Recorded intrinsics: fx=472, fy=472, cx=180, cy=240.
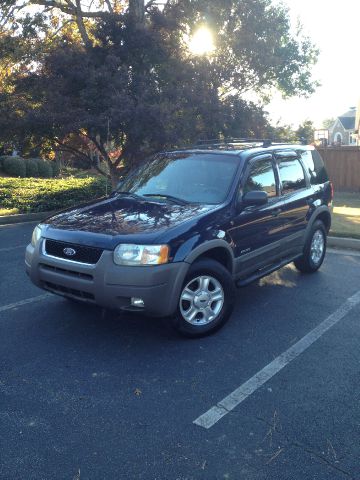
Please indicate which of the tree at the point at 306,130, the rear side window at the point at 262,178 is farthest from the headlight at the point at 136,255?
the tree at the point at 306,130

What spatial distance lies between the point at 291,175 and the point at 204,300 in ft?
8.11

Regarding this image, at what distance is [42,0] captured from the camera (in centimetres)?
1633

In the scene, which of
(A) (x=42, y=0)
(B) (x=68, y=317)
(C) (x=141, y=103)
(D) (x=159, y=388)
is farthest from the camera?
(A) (x=42, y=0)

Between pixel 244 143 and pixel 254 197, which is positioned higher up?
pixel 244 143

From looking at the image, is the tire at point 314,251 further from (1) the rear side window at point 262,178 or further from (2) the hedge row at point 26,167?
(2) the hedge row at point 26,167

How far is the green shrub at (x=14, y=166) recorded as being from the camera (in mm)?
25547

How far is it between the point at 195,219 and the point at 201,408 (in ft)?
5.73

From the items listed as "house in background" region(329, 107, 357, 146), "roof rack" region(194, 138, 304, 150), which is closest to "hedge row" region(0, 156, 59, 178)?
"roof rack" region(194, 138, 304, 150)

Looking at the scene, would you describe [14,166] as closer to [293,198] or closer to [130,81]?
[130,81]

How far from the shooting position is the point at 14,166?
2559 centimetres

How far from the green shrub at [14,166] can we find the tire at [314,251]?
2184cm

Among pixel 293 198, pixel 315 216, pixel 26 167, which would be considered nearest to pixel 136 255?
pixel 293 198

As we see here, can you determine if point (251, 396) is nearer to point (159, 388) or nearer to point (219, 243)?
point (159, 388)

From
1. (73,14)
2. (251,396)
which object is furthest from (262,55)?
(251,396)
